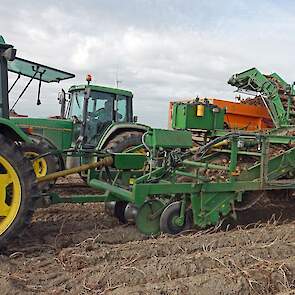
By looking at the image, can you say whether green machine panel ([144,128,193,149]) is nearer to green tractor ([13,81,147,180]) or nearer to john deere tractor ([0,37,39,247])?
john deere tractor ([0,37,39,247])

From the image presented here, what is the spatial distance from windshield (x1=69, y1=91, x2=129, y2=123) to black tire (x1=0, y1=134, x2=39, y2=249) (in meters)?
4.24

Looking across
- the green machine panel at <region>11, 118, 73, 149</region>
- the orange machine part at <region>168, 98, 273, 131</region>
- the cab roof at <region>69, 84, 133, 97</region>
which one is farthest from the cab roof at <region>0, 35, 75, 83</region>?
the orange machine part at <region>168, 98, 273, 131</region>

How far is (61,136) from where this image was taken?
8367mm

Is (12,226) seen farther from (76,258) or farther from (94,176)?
(94,176)

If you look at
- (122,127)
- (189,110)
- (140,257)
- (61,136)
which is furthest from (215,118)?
(140,257)

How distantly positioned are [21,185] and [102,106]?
14.7ft

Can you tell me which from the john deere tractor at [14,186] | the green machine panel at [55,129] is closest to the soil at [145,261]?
the john deere tractor at [14,186]

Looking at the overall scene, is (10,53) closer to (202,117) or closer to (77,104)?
(202,117)

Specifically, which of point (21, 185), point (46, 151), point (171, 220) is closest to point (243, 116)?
point (46, 151)

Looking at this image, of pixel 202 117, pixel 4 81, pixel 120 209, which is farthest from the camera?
pixel 202 117

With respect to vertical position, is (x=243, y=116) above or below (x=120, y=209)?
above

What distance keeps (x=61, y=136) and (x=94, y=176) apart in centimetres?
309

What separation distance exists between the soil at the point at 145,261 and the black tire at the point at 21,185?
207 mm

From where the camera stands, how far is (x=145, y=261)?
3.81 metres
